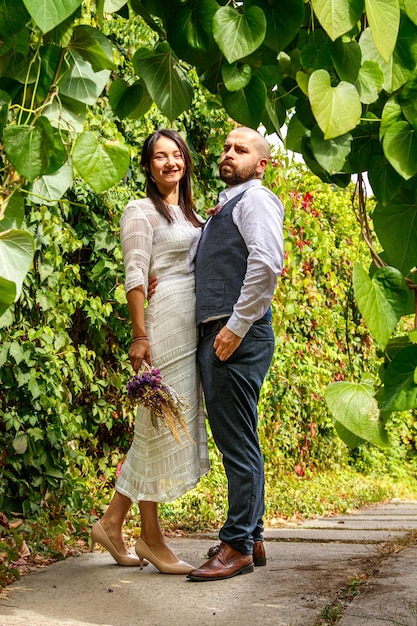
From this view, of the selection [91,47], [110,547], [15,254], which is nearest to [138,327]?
[110,547]

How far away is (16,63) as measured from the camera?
1.24 m

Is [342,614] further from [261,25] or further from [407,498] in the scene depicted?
[407,498]

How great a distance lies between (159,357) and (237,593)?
0.94 metres

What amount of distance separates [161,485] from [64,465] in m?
0.98

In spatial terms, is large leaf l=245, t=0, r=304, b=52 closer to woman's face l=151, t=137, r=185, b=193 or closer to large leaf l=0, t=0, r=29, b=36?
large leaf l=0, t=0, r=29, b=36

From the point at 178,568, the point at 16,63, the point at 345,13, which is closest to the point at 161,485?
the point at 178,568

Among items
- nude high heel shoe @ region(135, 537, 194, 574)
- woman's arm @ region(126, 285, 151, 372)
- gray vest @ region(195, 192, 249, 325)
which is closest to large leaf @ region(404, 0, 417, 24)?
gray vest @ region(195, 192, 249, 325)

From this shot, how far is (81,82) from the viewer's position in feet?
4.14

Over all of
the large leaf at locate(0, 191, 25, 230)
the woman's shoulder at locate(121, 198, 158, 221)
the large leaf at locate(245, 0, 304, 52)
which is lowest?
the large leaf at locate(0, 191, 25, 230)

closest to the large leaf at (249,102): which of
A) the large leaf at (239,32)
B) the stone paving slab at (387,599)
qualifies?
the large leaf at (239,32)

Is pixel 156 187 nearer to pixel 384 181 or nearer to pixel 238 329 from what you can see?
pixel 238 329

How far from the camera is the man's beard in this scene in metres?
3.29

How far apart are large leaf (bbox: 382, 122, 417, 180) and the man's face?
85.5 inches

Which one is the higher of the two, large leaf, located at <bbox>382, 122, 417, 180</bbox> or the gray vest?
the gray vest
